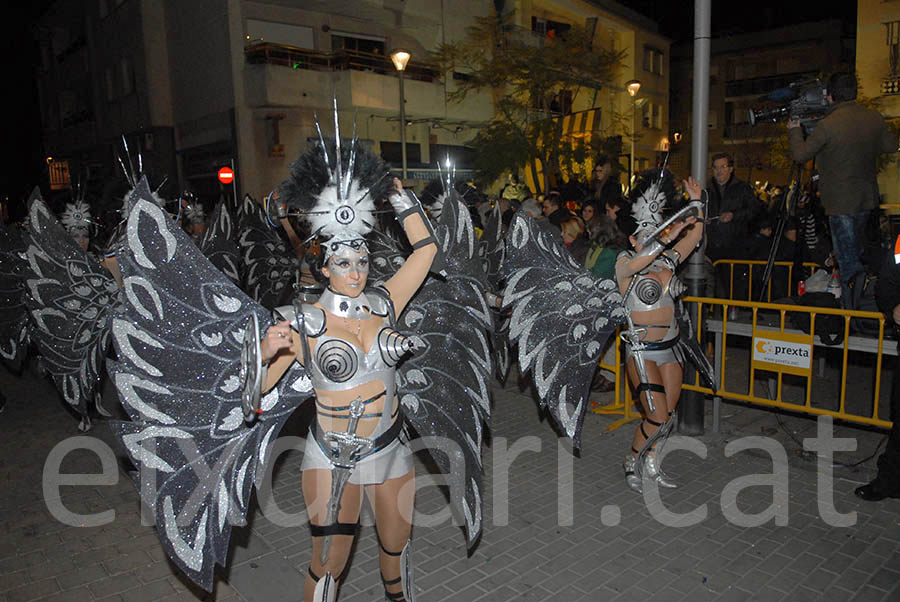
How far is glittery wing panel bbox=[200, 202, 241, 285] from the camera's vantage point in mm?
7434

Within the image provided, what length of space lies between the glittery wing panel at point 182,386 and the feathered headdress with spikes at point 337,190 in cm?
52

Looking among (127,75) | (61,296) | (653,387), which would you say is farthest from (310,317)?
(127,75)

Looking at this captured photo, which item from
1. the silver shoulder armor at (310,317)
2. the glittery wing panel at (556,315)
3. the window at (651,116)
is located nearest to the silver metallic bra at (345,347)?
the silver shoulder armor at (310,317)

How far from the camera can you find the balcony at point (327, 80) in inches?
723

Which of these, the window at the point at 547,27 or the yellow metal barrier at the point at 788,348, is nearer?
the yellow metal barrier at the point at 788,348

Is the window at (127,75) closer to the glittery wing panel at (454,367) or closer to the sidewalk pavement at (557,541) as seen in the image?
the sidewalk pavement at (557,541)

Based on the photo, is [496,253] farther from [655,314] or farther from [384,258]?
[655,314]

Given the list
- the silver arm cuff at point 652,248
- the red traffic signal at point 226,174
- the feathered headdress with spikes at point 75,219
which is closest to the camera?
the silver arm cuff at point 652,248

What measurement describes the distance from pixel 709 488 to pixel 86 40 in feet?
104

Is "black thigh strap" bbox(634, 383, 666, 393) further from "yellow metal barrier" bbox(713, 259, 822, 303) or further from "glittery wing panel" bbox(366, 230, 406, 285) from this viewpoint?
"yellow metal barrier" bbox(713, 259, 822, 303)

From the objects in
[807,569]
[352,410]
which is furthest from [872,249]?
[352,410]

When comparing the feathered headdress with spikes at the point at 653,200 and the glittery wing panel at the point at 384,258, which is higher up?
the feathered headdress with spikes at the point at 653,200

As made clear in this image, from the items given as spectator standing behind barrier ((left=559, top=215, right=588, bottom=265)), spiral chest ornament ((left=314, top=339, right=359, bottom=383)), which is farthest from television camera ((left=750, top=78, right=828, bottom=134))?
spiral chest ornament ((left=314, top=339, right=359, bottom=383))

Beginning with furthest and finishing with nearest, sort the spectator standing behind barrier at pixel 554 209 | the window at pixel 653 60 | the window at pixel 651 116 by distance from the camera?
1. the window at pixel 653 60
2. the window at pixel 651 116
3. the spectator standing behind barrier at pixel 554 209
